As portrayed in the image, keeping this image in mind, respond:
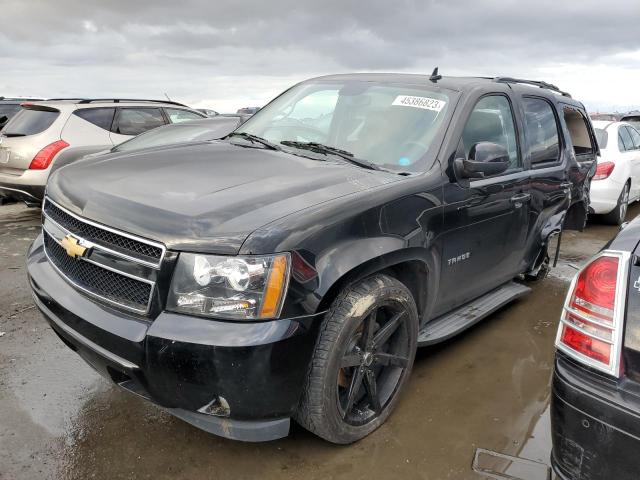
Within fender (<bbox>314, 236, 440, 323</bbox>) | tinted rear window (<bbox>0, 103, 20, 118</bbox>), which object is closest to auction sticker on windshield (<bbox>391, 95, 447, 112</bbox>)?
fender (<bbox>314, 236, 440, 323</bbox>)

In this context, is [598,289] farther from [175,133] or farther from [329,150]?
[175,133]

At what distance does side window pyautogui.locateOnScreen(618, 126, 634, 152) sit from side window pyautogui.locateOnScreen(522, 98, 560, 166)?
4354 millimetres

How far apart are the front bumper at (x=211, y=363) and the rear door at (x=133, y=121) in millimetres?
6527

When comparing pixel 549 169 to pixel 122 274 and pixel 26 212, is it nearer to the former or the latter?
pixel 122 274

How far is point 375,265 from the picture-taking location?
2.48m

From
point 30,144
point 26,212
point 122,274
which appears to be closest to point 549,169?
point 122,274

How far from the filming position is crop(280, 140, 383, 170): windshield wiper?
3.00m

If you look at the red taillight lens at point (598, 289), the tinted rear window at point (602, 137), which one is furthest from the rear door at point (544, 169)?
the tinted rear window at point (602, 137)

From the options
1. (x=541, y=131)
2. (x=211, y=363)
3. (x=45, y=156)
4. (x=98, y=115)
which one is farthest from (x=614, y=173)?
(x=45, y=156)

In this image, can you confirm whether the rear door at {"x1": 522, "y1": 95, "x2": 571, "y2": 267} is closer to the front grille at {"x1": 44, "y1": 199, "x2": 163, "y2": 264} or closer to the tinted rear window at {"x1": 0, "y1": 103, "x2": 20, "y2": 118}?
the front grille at {"x1": 44, "y1": 199, "x2": 163, "y2": 264}

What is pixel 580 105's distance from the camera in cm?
517

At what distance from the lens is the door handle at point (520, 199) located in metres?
3.62

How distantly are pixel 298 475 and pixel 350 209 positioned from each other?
4.20 feet

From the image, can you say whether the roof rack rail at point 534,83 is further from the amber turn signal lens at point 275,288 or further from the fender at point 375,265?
A: the amber turn signal lens at point 275,288
